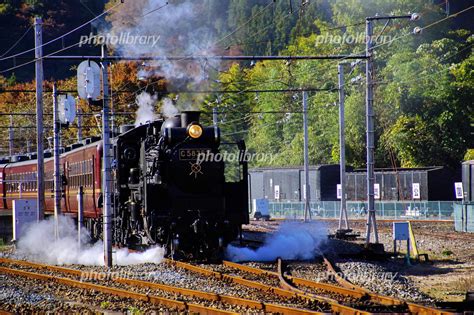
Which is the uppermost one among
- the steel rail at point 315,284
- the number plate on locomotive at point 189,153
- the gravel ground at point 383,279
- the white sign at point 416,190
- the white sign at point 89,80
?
the white sign at point 89,80

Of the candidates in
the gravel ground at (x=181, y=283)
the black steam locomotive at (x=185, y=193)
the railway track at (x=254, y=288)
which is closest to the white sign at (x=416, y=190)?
the black steam locomotive at (x=185, y=193)

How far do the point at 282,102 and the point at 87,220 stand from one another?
138 feet

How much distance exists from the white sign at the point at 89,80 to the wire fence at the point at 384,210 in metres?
26.4

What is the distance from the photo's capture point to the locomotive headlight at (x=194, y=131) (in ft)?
68.0

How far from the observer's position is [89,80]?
69.7 feet

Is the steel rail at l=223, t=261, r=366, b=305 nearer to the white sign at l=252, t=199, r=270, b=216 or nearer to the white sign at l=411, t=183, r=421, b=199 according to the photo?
the white sign at l=252, t=199, r=270, b=216

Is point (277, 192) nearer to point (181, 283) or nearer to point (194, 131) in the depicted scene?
point (194, 131)

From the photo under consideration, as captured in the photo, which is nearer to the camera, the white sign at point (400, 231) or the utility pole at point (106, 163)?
the utility pole at point (106, 163)

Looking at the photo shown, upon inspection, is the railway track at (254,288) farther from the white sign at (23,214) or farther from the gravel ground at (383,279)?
the white sign at (23,214)

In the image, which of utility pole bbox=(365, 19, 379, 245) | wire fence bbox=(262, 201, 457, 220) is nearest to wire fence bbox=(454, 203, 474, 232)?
wire fence bbox=(262, 201, 457, 220)

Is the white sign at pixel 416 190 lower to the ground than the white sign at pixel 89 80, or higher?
lower

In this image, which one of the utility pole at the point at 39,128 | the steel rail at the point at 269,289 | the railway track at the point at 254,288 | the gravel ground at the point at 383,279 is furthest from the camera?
the utility pole at the point at 39,128

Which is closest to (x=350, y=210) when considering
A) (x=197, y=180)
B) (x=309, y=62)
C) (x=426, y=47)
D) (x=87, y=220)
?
(x=426, y=47)

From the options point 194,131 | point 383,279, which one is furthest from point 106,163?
point 383,279
